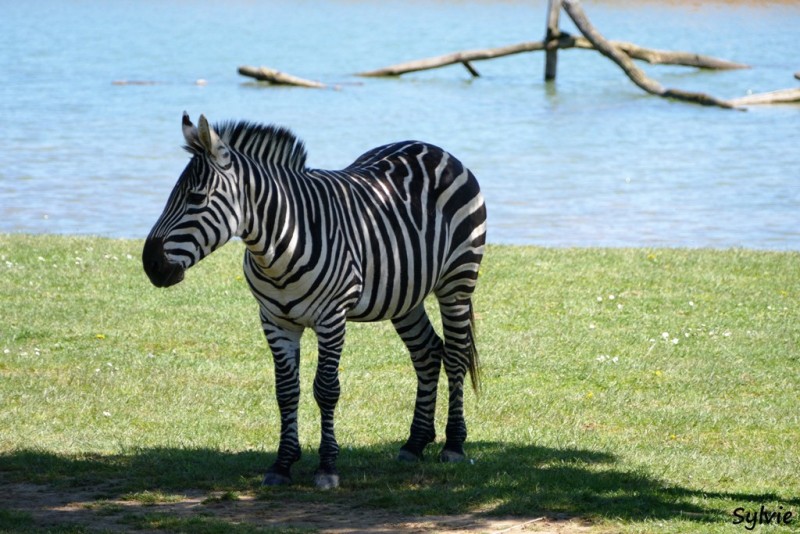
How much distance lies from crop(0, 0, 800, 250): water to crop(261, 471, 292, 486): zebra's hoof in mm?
9836

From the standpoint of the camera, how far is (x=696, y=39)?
49625 millimetres

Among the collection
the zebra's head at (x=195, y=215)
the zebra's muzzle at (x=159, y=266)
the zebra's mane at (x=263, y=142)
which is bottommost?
the zebra's muzzle at (x=159, y=266)

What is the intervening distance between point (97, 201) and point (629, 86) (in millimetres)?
22094

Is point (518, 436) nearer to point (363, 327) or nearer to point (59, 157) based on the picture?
point (363, 327)

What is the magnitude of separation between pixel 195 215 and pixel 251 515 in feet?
5.28

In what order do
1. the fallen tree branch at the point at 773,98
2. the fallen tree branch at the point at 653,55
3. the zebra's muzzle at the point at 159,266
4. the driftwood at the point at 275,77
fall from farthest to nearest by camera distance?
the driftwood at the point at 275,77 → the fallen tree branch at the point at 653,55 → the fallen tree branch at the point at 773,98 → the zebra's muzzle at the point at 159,266

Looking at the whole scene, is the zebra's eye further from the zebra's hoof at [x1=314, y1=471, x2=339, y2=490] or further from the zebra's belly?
the zebra's hoof at [x1=314, y1=471, x2=339, y2=490]

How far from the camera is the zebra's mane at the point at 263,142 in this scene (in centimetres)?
630

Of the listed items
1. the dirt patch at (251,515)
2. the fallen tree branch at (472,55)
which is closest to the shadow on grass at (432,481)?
the dirt patch at (251,515)

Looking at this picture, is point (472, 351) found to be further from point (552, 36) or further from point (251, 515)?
point (552, 36)

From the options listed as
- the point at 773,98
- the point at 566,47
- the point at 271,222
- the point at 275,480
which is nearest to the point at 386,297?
the point at 271,222

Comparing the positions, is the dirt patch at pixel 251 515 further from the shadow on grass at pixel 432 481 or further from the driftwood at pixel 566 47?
the driftwood at pixel 566 47

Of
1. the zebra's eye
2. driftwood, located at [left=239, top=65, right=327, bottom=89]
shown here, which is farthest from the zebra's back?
driftwood, located at [left=239, top=65, right=327, bottom=89]

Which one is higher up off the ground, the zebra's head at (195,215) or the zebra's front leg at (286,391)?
the zebra's head at (195,215)
